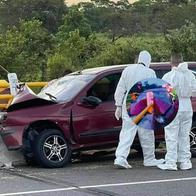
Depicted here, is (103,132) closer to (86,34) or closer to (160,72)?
(160,72)

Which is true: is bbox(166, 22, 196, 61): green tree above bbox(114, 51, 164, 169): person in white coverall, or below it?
above

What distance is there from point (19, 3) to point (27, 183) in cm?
6298

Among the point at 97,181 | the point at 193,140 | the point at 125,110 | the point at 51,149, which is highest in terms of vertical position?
the point at 125,110

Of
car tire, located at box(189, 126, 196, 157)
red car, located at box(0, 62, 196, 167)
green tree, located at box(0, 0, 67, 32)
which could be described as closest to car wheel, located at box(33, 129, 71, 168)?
red car, located at box(0, 62, 196, 167)

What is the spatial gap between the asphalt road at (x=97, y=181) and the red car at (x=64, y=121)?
1.11 feet

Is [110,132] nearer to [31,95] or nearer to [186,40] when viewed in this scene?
[31,95]

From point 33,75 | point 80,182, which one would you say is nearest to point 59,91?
point 80,182

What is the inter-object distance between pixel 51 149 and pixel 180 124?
2.14 m

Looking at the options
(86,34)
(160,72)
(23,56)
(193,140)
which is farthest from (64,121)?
(86,34)

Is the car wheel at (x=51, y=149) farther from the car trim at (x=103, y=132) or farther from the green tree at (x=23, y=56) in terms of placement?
the green tree at (x=23, y=56)

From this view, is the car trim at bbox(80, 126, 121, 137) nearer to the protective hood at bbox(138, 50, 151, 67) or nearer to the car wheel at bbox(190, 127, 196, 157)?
the protective hood at bbox(138, 50, 151, 67)

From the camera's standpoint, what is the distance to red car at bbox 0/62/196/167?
10.1 meters

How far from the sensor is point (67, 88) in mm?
10781

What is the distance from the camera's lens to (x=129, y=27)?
74.6 meters
